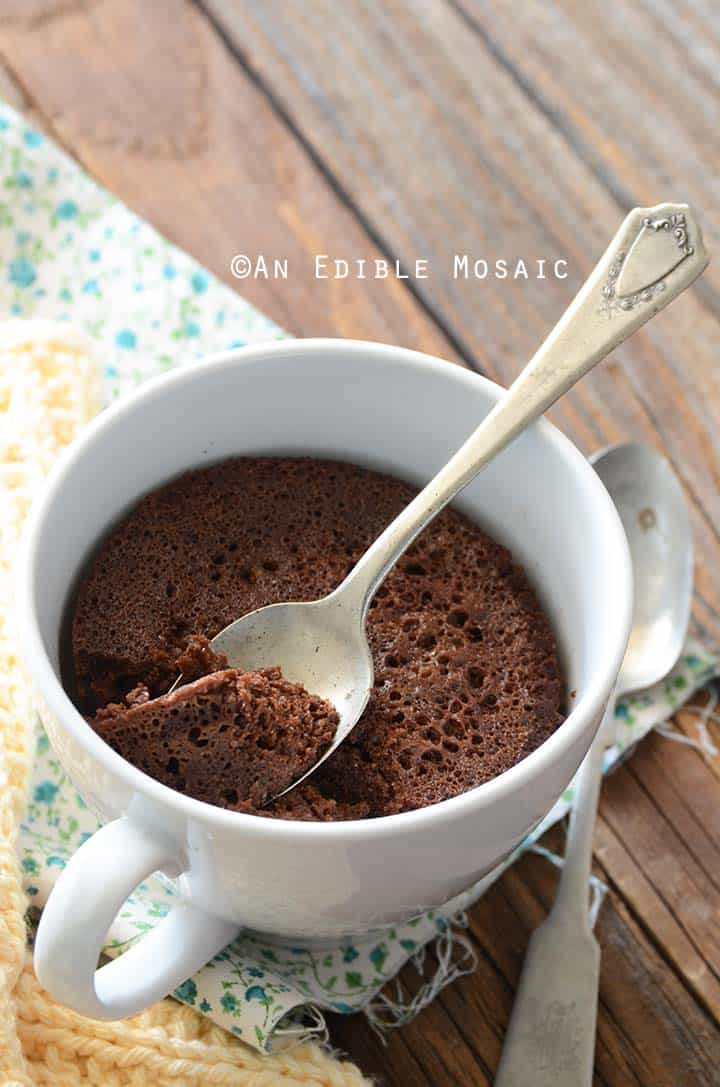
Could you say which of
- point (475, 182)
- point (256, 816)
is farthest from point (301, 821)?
point (475, 182)

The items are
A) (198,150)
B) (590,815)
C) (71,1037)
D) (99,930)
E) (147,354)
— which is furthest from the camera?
(198,150)

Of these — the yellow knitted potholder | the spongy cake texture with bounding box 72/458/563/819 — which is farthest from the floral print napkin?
the spongy cake texture with bounding box 72/458/563/819

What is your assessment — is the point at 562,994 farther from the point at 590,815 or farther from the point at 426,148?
the point at 426,148

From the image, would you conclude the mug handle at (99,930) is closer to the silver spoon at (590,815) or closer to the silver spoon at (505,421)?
the silver spoon at (505,421)

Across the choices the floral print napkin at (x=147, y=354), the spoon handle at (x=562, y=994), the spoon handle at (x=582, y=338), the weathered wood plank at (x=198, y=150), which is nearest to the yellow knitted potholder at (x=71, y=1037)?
the floral print napkin at (x=147, y=354)

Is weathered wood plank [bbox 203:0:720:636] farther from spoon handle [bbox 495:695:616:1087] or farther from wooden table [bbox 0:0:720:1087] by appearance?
spoon handle [bbox 495:695:616:1087]

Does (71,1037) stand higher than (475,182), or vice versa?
(475,182)
